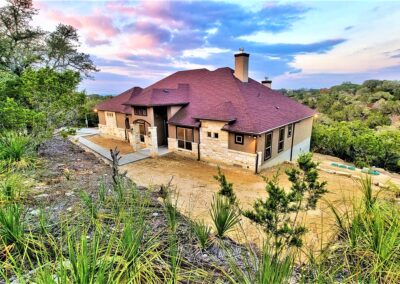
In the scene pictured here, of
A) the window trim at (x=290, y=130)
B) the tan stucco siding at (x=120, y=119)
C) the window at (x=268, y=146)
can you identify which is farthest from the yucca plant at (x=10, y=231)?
the tan stucco siding at (x=120, y=119)

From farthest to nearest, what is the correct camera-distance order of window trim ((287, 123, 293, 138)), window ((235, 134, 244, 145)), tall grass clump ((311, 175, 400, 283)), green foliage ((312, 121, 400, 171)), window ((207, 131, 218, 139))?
green foliage ((312, 121, 400, 171))
window trim ((287, 123, 293, 138))
window ((207, 131, 218, 139))
window ((235, 134, 244, 145))
tall grass clump ((311, 175, 400, 283))

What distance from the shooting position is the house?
43.8ft

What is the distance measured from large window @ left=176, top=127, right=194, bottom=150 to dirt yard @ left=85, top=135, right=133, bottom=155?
4228 millimetres

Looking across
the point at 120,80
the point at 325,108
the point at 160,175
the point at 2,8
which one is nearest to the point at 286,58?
the point at 325,108

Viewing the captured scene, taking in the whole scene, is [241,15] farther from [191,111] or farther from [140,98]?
[140,98]

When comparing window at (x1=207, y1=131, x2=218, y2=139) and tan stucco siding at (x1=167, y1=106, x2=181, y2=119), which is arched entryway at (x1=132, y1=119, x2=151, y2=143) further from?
window at (x1=207, y1=131, x2=218, y2=139)

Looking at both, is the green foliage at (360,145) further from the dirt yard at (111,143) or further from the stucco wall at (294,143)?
the dirt yard at (111,143)

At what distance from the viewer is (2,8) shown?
49.4ft

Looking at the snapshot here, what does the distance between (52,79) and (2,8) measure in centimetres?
1187

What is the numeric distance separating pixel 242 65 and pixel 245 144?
760 cm

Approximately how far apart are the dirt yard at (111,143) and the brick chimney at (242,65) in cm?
1082

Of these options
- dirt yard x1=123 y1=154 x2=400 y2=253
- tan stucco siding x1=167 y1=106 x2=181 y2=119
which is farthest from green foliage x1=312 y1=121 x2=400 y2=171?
tan stucco siding x1=167 y1=106 x2=181 y2=119

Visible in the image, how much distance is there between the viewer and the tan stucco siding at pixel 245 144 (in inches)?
502

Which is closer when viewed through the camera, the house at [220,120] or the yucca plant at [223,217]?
the yucca plant at [223,217]
